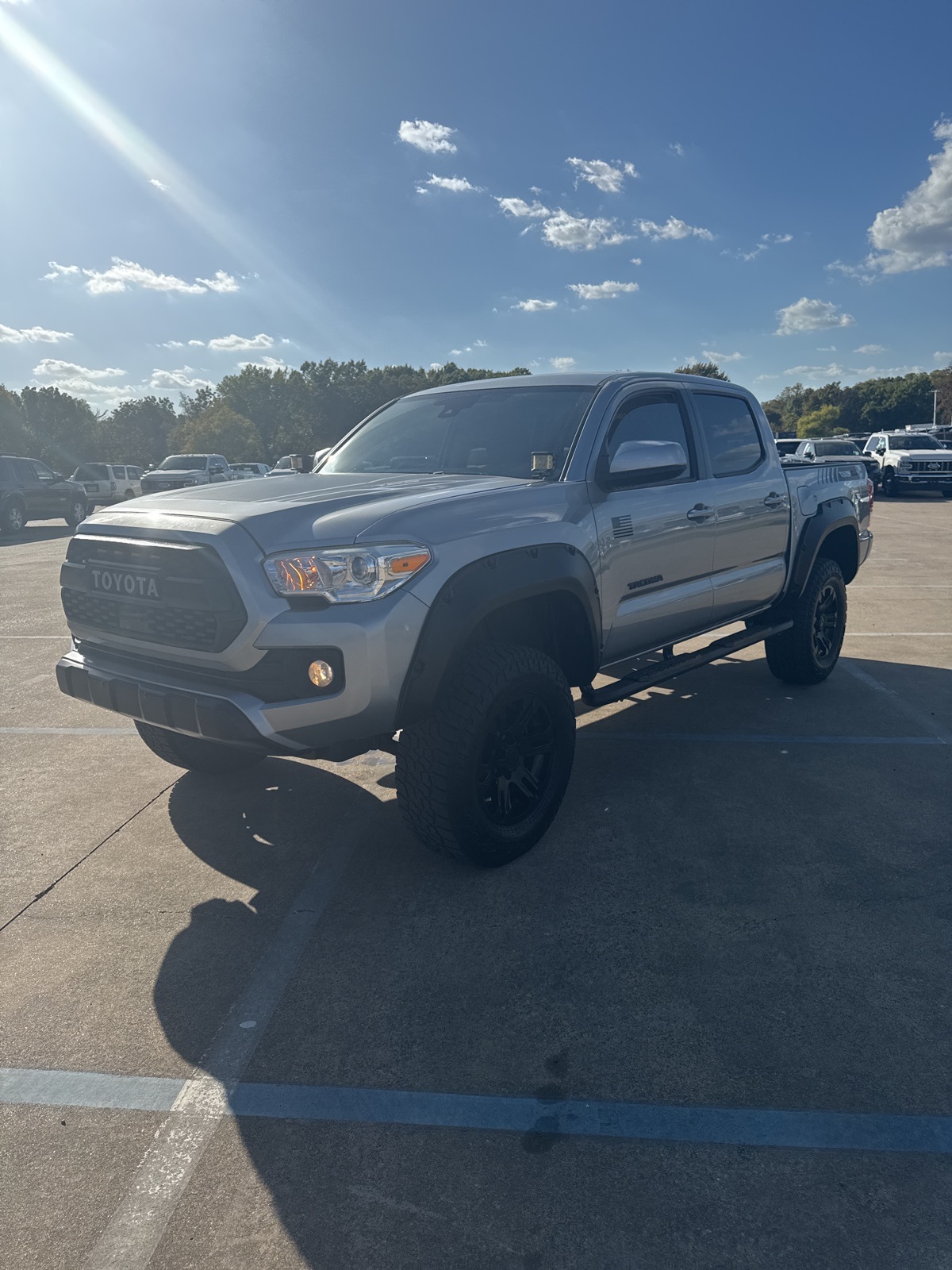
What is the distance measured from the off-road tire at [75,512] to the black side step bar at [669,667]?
2113cm

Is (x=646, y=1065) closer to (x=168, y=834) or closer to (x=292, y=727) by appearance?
(x=292, y=727)

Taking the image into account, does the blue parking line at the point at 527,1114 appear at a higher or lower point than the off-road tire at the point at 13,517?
lower

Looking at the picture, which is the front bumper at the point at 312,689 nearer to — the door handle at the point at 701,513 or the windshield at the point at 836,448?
the door handle at the point at 701,513

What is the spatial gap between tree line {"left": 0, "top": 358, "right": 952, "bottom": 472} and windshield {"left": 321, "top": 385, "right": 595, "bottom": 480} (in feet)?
250

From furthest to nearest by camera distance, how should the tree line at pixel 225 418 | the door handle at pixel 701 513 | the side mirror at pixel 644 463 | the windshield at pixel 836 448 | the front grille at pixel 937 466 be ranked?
the tree line at pixel 225 418 < the windshield at pixel 836 448 < the front grille at pixel 937 466 < the door handle at pixel 701 513 < the side mirror at pixel 644 463

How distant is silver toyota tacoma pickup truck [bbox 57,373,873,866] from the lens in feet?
10.1

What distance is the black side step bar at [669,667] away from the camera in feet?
13.8

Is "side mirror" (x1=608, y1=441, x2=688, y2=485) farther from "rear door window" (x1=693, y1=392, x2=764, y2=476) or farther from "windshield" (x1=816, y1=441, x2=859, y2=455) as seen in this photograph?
"windshield" (x1=816, y1=441, x2=859, y2=455)

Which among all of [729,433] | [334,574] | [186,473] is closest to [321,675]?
[334,574]

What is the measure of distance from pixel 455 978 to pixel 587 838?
116cm

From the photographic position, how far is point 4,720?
228 inches

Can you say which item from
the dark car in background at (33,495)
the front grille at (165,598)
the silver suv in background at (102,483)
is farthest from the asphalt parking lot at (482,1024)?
the silver suv in background at (102,483)

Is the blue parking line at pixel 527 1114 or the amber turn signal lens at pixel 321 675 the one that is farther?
the amber turn signal lens at pixel 321 675

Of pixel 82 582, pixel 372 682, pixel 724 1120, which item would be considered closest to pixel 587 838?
pixel 372 682
